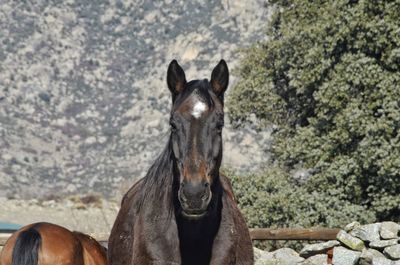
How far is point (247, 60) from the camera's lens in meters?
23.9

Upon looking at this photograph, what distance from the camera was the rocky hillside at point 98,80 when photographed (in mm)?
63219

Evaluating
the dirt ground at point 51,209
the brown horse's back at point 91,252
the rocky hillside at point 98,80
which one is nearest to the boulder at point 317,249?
the brown horse's back at point 91,252

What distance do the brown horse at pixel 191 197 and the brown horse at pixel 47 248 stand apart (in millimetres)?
2621

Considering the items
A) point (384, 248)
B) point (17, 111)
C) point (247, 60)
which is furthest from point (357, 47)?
point (17, 111)

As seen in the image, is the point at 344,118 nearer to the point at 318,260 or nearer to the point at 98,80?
the point at 318,260

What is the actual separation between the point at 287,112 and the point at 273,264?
10247 mm

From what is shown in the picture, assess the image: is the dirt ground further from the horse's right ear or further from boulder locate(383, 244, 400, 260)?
the horse's right ear

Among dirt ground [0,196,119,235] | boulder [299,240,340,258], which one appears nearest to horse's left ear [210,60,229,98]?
boulder [299,240,340,258]

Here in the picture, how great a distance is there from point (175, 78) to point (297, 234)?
804 cm

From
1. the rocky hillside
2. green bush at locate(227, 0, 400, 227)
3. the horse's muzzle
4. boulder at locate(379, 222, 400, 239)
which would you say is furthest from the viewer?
the rocky hillside

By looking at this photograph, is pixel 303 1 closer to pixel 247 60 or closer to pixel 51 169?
pixel 247 60

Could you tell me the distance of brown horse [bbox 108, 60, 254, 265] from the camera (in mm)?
A: 4945

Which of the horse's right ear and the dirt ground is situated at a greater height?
the horse's right ear

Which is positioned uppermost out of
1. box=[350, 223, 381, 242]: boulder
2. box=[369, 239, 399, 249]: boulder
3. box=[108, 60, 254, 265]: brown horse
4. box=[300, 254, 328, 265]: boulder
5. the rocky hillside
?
the rocky hillside
